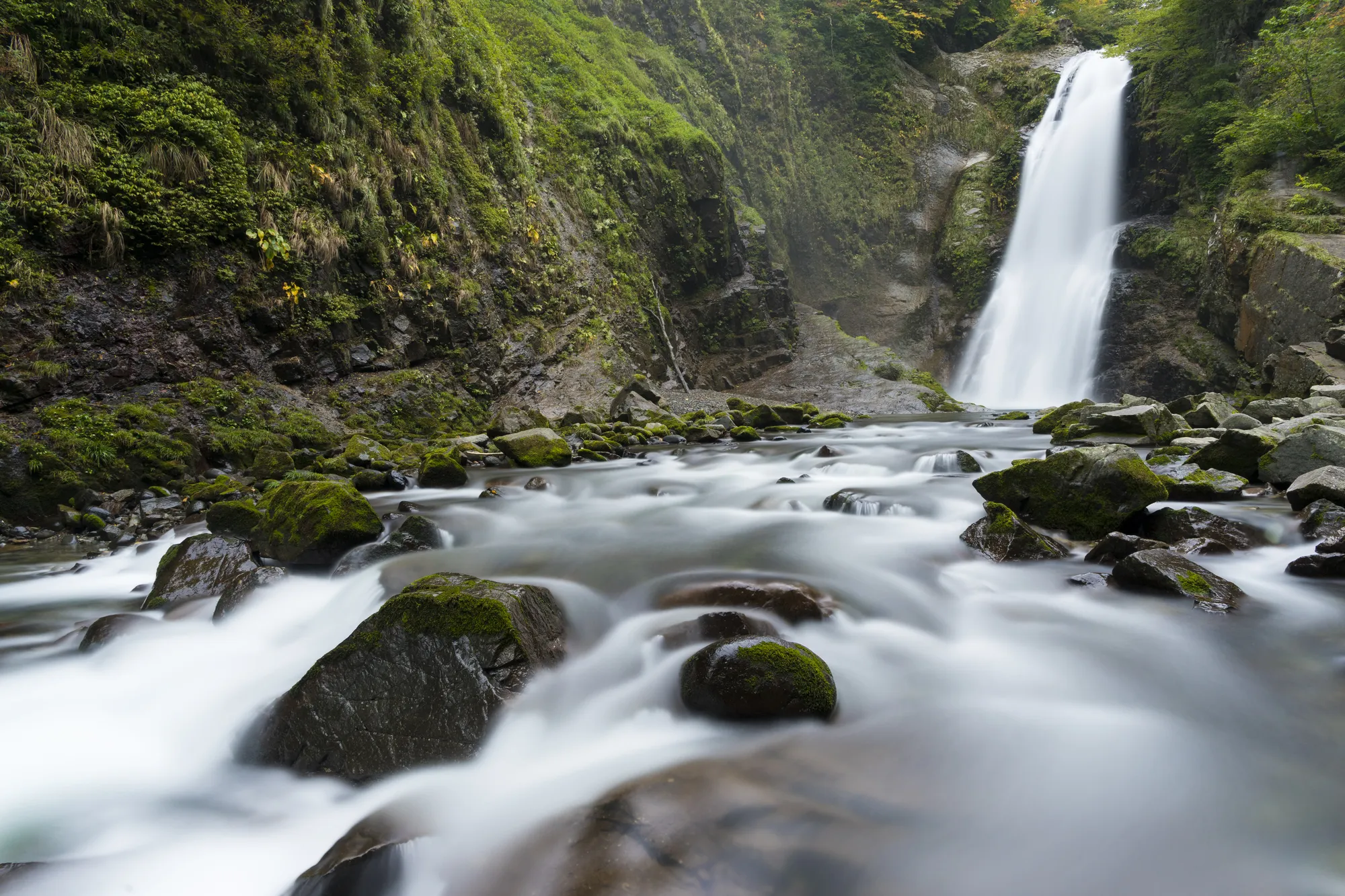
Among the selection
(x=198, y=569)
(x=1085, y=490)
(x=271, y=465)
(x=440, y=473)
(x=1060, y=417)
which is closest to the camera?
(x=198, y=569)

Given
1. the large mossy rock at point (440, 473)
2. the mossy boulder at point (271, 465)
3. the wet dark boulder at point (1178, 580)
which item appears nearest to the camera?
the wet dark boulder at point (1178, 580)

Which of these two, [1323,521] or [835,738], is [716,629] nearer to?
[835,738]

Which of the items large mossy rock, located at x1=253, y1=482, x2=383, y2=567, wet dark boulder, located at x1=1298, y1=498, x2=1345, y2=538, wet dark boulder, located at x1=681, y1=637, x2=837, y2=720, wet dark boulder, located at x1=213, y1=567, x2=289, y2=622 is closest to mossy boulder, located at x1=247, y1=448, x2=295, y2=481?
large mossy rock, located at x1=253, y1=482, x2=383, y2=567

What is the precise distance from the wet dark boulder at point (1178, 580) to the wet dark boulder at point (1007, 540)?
62 cm

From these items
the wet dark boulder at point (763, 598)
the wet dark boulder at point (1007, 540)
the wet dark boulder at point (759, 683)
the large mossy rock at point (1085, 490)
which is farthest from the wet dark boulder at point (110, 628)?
the large mossy rock at point (1085, 490)

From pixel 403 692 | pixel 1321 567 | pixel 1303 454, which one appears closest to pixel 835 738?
pixel 403 692

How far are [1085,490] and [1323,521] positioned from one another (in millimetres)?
1514

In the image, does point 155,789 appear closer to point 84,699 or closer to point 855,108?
point 84,699

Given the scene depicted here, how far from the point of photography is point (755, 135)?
3225cm

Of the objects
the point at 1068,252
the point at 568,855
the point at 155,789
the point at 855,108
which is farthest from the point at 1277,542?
the point at 855,108

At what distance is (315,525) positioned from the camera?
5031 mm

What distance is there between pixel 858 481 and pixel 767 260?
65.5ft

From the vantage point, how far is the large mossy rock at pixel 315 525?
5.00m

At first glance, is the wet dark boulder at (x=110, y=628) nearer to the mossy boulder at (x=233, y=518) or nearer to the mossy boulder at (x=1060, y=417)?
the mossy boulder at (x=233, y=518)
